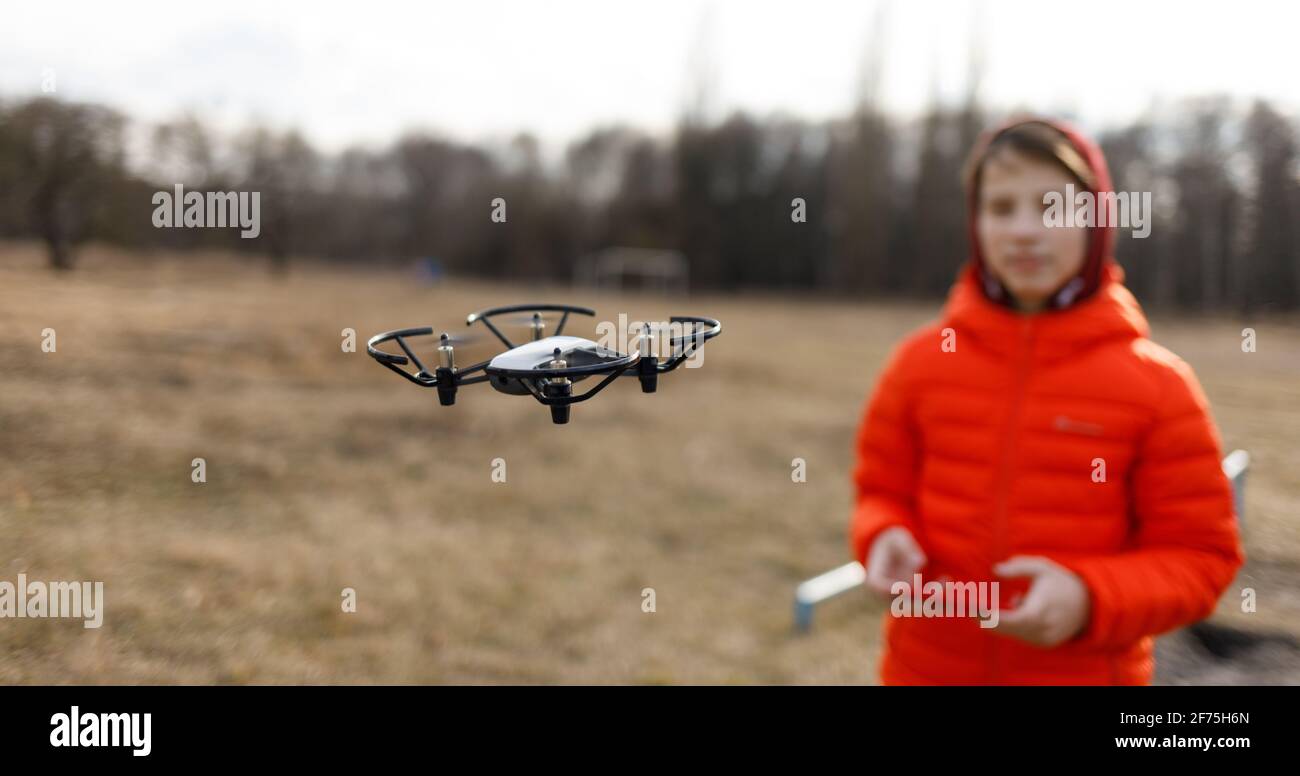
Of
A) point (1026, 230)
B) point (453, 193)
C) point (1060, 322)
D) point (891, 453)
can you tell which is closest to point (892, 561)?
point (891, 453)

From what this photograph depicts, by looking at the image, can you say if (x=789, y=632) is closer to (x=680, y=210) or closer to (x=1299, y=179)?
(x=1299, y=179)

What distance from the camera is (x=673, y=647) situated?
4336 millimetres

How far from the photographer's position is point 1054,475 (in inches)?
56.1

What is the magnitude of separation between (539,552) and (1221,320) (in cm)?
478

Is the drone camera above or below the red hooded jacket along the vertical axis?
above

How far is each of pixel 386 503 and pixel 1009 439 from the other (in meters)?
4.90

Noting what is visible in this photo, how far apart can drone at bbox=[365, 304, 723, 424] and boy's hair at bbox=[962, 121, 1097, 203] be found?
1.05 m

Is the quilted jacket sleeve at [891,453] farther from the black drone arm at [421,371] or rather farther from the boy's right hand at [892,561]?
the black drone arm at [421,371]

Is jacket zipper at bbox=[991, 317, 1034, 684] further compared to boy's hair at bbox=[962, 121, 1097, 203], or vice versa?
jacket zipper at bbox=[991, 317, 1034, 684]

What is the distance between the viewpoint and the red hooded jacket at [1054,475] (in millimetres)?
1323

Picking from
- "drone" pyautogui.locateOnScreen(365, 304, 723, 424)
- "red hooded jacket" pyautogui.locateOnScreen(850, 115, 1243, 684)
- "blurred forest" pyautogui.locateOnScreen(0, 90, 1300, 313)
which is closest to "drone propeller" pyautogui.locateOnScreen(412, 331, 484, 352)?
"drone" pyautogui.locateOnScreen(365, 304, 723, 424)

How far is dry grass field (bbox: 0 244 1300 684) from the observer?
2045mm

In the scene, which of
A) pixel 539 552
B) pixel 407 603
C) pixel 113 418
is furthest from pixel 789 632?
pixel 113 418

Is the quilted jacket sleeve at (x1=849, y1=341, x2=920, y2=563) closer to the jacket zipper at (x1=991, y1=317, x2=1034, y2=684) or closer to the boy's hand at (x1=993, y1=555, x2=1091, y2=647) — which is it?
the jacket zipper at (x1=991, y1=317, x2=1034, y2=684)
